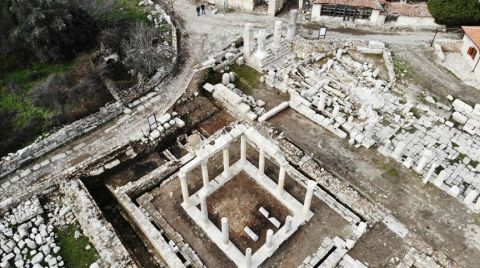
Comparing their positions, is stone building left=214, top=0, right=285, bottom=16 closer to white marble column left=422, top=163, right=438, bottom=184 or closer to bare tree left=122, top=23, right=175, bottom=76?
bare tree left=122, top=23, right=175, bottom=76

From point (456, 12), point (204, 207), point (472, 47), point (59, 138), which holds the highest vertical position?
point (456, 12)

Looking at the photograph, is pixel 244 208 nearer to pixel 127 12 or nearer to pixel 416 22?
pixel 127 12

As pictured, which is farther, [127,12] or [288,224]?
[127,12]

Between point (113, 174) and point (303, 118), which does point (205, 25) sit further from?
point (113, 174)

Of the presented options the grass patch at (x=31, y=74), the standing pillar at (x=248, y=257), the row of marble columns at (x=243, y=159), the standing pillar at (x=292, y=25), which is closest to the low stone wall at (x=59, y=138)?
the grass patch at (x=31, y=74)

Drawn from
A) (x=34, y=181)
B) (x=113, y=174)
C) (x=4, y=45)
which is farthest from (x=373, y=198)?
(x=4, y=45)

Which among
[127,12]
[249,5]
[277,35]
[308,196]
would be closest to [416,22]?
[277,35]
